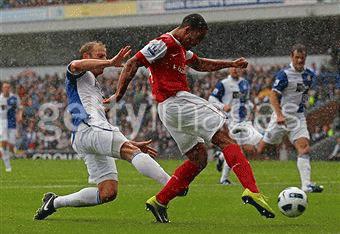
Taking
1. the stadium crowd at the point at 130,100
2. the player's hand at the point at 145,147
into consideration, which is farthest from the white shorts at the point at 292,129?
the stadium crowd at the point at 130,100

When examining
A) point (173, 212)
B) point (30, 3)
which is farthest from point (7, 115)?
point (30, 3)

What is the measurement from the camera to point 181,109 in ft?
31.2

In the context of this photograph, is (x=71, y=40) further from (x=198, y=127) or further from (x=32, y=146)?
(x=198, y=127)

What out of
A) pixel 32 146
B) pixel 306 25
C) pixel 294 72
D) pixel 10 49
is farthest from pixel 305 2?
pixel 294 72

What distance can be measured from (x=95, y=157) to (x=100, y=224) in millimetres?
776

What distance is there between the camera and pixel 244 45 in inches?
1363

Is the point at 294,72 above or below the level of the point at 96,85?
below

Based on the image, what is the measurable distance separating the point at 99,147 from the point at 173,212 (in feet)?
6.00

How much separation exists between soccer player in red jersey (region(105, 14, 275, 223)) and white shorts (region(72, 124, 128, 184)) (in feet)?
1.21

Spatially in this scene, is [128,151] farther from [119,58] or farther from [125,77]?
[119,58]

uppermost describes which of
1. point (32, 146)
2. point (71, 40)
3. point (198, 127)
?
point (198, 127)

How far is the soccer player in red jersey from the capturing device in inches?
364

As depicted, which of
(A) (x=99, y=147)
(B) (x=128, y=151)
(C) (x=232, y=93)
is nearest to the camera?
(B) (x=128, y=151)

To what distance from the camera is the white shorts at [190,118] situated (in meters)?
9.36
